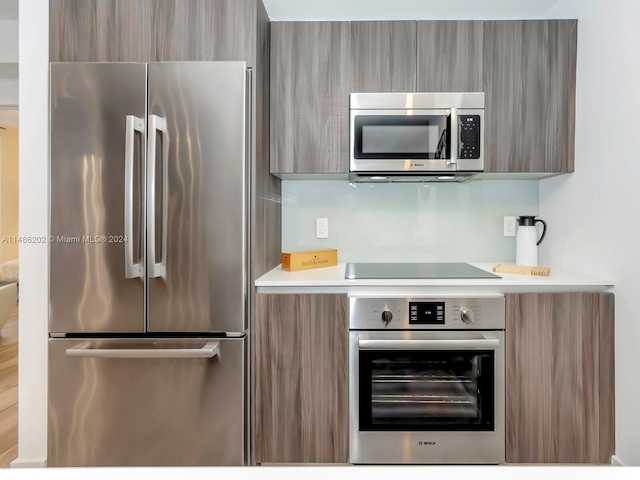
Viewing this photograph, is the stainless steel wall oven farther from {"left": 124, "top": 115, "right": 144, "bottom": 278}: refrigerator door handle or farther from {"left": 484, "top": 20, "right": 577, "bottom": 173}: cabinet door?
{"left": 124, "top": 115, "right": 144, "bottom": 278}: refrigerator door handle

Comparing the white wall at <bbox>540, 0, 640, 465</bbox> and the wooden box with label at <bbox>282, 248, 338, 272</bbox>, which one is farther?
the wooden box with label at <bbox>282, 248, 338, 272</bbox>

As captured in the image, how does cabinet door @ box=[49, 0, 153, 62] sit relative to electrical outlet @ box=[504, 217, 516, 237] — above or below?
above

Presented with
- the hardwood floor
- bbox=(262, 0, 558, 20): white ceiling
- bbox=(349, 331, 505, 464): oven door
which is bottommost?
the hardwood floor

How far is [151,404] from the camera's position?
1724mm

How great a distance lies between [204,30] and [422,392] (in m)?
1.80

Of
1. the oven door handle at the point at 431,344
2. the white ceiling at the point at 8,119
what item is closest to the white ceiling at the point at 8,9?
the white ceiling at the point at 8,119

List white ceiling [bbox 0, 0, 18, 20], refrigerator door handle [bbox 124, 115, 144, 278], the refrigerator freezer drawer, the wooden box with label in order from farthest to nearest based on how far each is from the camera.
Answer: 1. white ceiling [bbox 0, 0, 18, 20]
2. the wooden box with label
3. the refrigerator freezer drawer
4. refrigerator door handle [bbox 124, 115, 144, 278]

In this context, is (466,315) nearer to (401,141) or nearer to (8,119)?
(401,141)

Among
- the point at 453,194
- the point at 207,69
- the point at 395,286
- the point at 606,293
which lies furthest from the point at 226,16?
the point at 606,293

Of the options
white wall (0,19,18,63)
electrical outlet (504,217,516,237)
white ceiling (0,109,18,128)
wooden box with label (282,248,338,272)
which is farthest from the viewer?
white ceiling (0,109,18,128)

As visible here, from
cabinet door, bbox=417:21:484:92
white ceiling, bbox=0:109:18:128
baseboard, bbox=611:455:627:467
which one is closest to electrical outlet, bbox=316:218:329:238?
cabinet door, bbox=417:21:484:92

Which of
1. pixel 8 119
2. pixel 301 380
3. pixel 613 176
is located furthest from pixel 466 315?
pixel 8 119

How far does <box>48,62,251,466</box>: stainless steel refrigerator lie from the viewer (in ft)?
5.52

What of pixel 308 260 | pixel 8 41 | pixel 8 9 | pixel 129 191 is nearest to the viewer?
pixel 129 191
